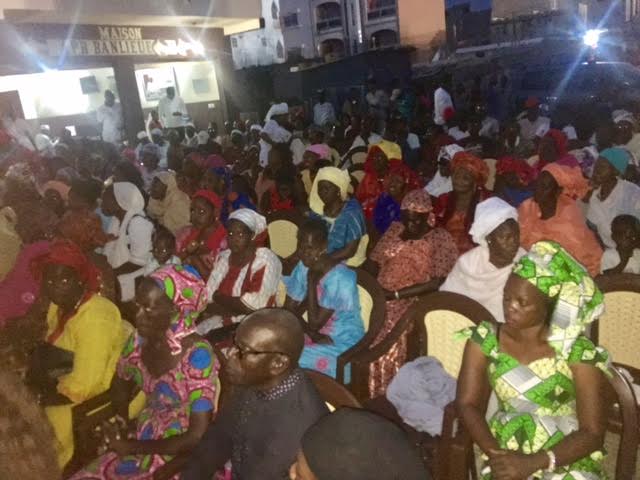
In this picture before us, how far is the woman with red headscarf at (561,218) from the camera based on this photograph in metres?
4.32

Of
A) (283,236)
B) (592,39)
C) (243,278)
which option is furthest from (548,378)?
(592,39)

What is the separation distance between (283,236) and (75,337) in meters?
2.54

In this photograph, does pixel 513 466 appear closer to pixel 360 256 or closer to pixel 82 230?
pixel 360 256

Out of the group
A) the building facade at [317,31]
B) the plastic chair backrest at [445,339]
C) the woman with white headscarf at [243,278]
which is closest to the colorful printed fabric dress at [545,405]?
the plastic chair backrest at [445,339]

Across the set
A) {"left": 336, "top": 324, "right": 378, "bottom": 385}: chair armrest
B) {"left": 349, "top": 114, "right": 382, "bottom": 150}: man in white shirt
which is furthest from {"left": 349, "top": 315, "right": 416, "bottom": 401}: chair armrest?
{"left": 349, "top": 114, "right": 382, "bottom": 150}: man in white shirt

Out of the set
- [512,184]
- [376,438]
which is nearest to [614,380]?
[376,438]

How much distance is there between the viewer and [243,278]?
395 centimetres

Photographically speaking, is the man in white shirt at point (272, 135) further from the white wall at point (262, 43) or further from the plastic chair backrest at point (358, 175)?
the white wall at point (262, 43)

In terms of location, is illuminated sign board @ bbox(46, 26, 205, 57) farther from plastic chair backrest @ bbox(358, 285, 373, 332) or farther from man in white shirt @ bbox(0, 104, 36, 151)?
plastic chair backrest @ bbox(358, 285, 373, 332)

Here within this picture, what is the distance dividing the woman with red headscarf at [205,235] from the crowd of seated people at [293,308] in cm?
2

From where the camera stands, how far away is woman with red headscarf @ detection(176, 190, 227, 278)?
4.64 meters

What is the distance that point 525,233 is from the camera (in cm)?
461

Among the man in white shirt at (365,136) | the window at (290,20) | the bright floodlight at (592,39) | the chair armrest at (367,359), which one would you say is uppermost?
the window at (290,20)

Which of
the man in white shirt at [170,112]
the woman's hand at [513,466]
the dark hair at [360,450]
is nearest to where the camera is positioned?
the dark hair at [360,450]
